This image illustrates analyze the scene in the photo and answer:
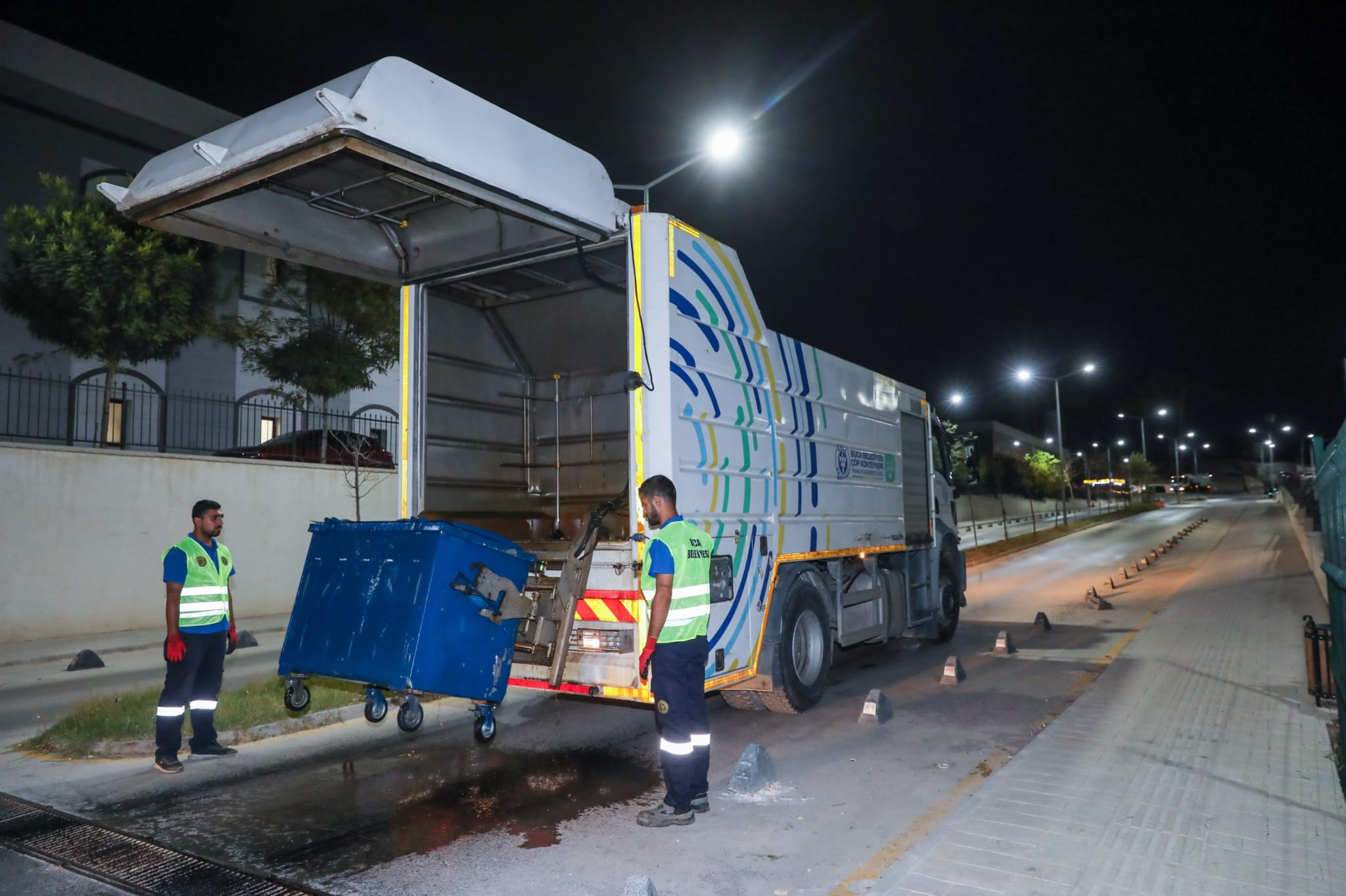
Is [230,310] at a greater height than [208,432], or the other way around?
[230,310]

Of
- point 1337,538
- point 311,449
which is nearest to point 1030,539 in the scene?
point 311,449

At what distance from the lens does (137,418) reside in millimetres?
15789

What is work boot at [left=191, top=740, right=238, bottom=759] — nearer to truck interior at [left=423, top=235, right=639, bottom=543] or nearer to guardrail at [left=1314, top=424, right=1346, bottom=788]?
truck interior at [left=423, top=235, right=639, bottom=543]

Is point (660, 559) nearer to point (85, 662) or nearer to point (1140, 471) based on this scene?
point (85, 662)

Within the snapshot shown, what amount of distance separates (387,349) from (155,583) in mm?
5705

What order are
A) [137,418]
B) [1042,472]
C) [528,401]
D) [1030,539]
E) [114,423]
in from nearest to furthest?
1. [528,401]
2. [137,418]
3. [114,423]
4. [1030,539]
5. [1042,472]

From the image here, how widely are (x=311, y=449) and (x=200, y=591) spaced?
33.8 ft

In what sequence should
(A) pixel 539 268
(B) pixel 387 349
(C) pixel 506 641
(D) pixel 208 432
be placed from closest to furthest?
(C) pixel 506 641 → (A) pixel 539 268 → (D) pixel 208 432 → (B) pixel 387 349

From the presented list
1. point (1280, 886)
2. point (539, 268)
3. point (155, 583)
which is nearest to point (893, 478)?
point (539, 268)

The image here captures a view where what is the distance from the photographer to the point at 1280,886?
3.61 metres

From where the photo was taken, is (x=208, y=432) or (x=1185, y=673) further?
(x=208, y=432)

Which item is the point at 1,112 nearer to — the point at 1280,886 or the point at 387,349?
the point at 387,349

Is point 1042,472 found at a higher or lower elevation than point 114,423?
lower

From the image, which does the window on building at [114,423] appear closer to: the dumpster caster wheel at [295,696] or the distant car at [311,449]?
the distant car at [311,449]
